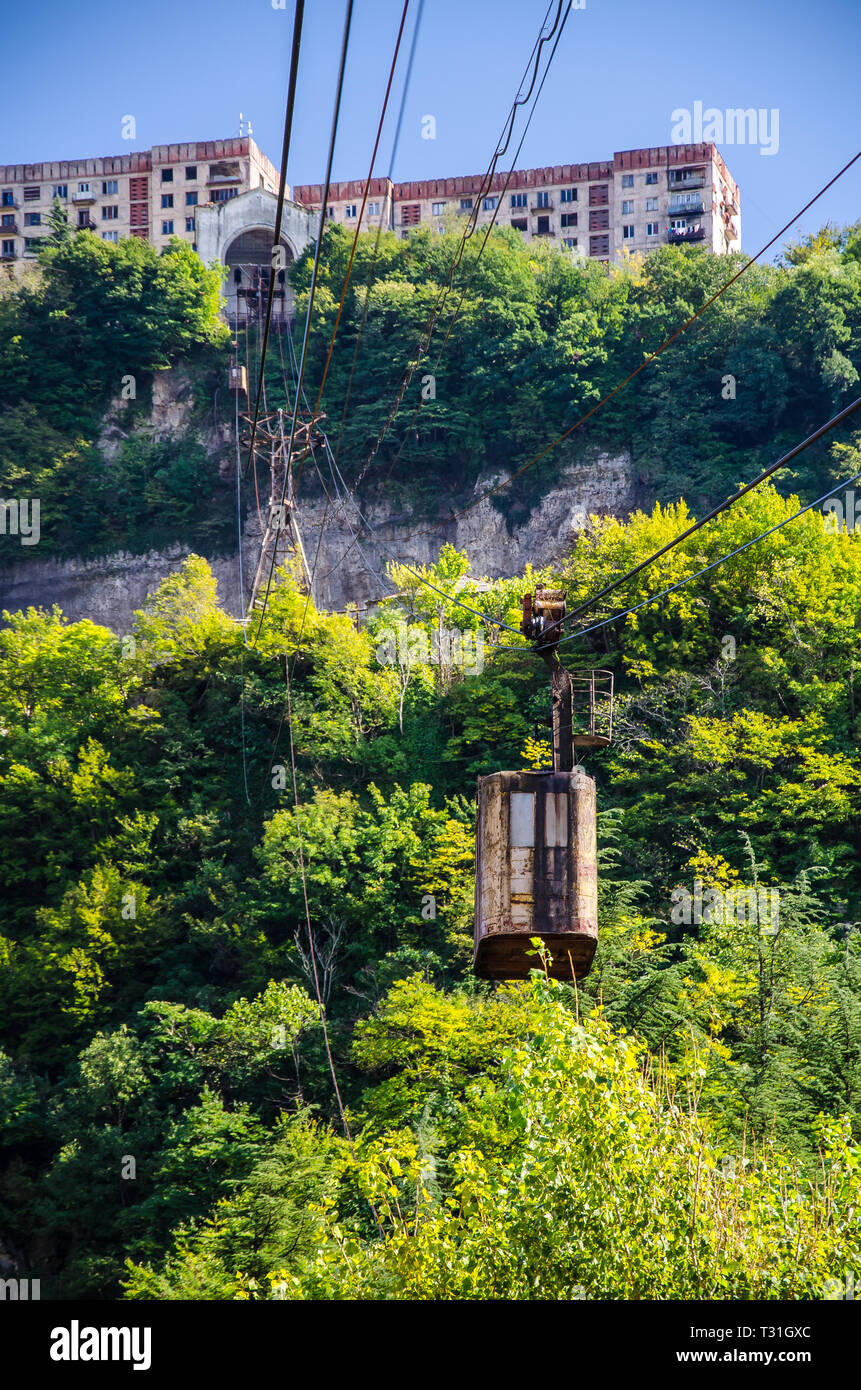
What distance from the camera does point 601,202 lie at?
92.8 m

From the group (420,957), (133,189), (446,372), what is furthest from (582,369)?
(420,957)

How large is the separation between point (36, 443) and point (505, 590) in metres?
26.6

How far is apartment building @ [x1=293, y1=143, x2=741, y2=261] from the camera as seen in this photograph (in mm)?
90312

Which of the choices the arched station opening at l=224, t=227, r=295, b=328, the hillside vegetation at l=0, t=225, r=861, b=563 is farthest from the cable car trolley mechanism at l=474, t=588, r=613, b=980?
the arched station opening at l=224, t=227, r=295, b=328

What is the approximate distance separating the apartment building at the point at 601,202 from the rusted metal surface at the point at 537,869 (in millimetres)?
71412

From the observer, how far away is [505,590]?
56344mm

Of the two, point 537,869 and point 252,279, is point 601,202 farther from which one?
point 537,869

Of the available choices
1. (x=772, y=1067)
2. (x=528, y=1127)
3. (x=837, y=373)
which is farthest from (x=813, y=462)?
(x=528, y=1127)

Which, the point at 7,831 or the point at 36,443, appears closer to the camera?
the point at 7,831

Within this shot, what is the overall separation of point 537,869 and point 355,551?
5060cm

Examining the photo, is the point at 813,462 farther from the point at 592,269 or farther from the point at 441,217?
the point at 441,217

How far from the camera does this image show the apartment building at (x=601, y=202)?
90.3 metres

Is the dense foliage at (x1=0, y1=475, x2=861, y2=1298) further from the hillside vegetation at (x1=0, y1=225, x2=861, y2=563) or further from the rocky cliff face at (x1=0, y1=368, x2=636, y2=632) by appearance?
the hillside vegetation at (x1=0, y1=225, x2=861, y2=563)
